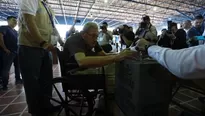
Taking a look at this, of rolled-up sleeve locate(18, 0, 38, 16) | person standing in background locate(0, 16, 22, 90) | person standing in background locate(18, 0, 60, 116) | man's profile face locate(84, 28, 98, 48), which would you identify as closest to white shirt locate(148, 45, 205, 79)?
man's profile face locate(84, 28, 98, 48)

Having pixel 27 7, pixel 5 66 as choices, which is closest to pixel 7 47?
pixel 5 66

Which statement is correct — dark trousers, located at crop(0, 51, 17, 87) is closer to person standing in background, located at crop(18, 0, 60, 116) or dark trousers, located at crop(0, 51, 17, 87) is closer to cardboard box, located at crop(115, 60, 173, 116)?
person standing in background, located at crop(18, 0, 60, 116)

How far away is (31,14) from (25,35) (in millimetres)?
223

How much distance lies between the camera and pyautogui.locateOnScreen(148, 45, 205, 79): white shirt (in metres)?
0.47

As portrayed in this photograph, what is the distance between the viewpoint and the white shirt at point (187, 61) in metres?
0.47

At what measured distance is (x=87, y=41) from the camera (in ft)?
4.21

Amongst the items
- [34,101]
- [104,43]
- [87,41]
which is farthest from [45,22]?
[104,43]

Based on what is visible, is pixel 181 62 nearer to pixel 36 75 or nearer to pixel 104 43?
pixel 36 75

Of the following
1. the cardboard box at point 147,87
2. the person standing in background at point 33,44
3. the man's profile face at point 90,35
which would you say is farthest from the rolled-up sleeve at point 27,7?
the cardboard box at point 147,87

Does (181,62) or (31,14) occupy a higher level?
(31,14)

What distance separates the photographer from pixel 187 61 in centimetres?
51

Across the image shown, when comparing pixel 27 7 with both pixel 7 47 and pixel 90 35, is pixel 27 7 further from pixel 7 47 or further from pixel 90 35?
pixel 7 47

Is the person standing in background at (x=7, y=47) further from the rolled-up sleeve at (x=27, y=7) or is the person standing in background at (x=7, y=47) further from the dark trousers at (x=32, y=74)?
the rolled-up sleeve at (x=27, y=7)

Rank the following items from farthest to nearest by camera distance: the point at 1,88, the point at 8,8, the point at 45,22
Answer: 1. the point at 8,8
2. the point at 1,88
3. the point at 45,22
